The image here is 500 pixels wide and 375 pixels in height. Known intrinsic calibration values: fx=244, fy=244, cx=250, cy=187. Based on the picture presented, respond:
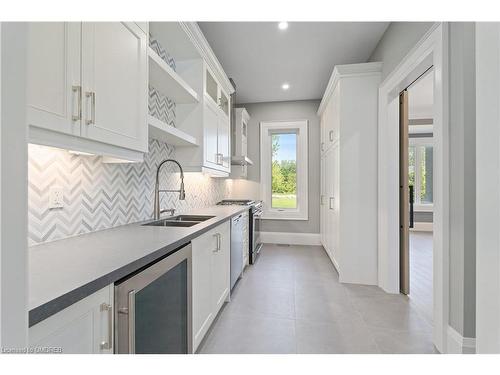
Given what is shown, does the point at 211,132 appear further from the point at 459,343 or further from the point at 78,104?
the point at 459,343

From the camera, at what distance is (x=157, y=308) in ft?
3.59

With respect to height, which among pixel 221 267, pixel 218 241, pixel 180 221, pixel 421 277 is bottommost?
pixel 421 277

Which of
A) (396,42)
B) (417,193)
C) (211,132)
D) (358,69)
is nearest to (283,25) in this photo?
(358,69)

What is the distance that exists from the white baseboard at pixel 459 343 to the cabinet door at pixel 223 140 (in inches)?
102

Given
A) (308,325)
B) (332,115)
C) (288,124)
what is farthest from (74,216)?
(288,124)

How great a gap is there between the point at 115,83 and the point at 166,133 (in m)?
0.65

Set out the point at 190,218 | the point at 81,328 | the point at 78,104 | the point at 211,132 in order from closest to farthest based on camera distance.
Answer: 1. the point at 81,328
2. the point at 78,104
3. the point at 190,218
4. the point at 211,132

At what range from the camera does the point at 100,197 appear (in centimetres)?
153

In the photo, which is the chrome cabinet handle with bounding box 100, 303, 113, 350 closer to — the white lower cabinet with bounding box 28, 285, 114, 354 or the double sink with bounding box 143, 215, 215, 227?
the white lower cabinet with bounding box 28, 285, 114, 354

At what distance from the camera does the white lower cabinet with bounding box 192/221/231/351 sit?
155 centimetres

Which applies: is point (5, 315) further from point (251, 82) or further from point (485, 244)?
point (251, 82)

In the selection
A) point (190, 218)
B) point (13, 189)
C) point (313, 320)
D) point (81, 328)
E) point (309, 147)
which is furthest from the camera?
point (309, 147)

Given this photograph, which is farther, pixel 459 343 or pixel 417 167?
pixel 417 167

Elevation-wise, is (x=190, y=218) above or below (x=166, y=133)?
below
